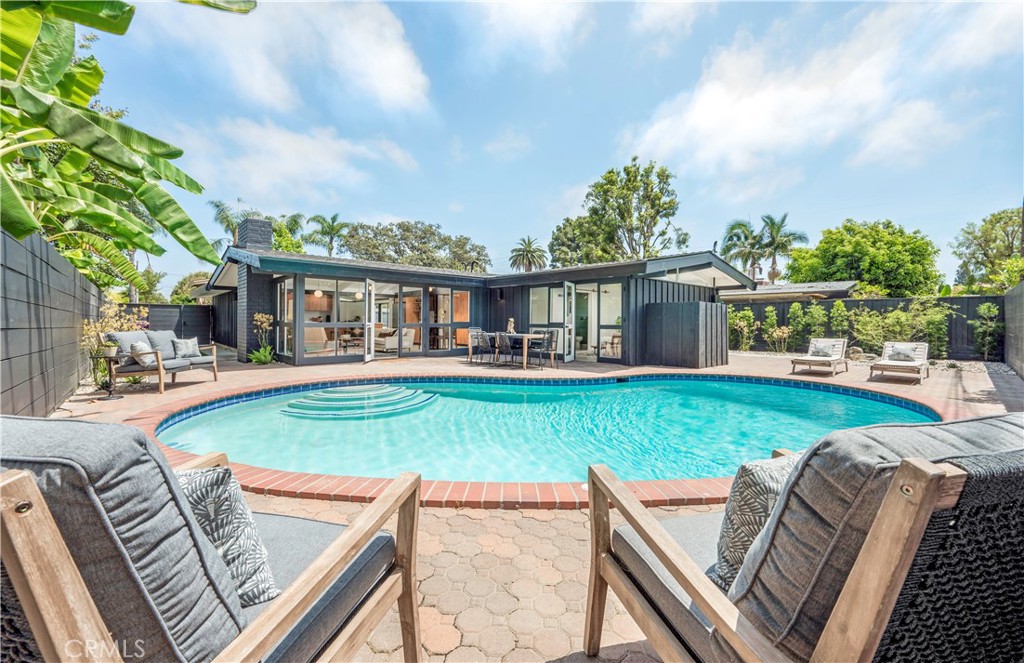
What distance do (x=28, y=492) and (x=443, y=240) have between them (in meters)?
35.6

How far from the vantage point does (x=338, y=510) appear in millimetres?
2748

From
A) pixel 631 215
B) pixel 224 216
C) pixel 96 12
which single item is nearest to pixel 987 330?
pixel 631 215

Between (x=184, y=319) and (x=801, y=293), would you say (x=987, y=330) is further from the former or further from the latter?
(x=184, y=319)

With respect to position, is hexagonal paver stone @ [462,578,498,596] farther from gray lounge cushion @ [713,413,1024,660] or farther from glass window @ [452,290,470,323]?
glass window @ [452,290,470,323]

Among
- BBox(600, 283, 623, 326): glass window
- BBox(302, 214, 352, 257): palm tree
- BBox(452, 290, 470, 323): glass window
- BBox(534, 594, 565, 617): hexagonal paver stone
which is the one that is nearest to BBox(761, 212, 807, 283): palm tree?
BBox(600, 283, 623, 326): glass window

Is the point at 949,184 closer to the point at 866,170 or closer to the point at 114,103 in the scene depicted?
the point at 866,170

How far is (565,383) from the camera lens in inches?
Answer: 322

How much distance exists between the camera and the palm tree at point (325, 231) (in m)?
28.4

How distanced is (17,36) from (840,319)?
687 inches

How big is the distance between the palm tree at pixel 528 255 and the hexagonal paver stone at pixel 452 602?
3502cm

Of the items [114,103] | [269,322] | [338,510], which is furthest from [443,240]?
[338,510]

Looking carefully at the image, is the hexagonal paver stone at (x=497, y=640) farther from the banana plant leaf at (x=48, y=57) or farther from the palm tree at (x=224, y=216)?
the palm tree at (x=224, y=216)

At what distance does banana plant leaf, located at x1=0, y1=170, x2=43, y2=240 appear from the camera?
2.57 m

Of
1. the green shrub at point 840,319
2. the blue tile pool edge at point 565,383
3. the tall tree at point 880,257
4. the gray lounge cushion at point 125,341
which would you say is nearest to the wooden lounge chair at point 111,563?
the blue tile pool edge at point 565,383
